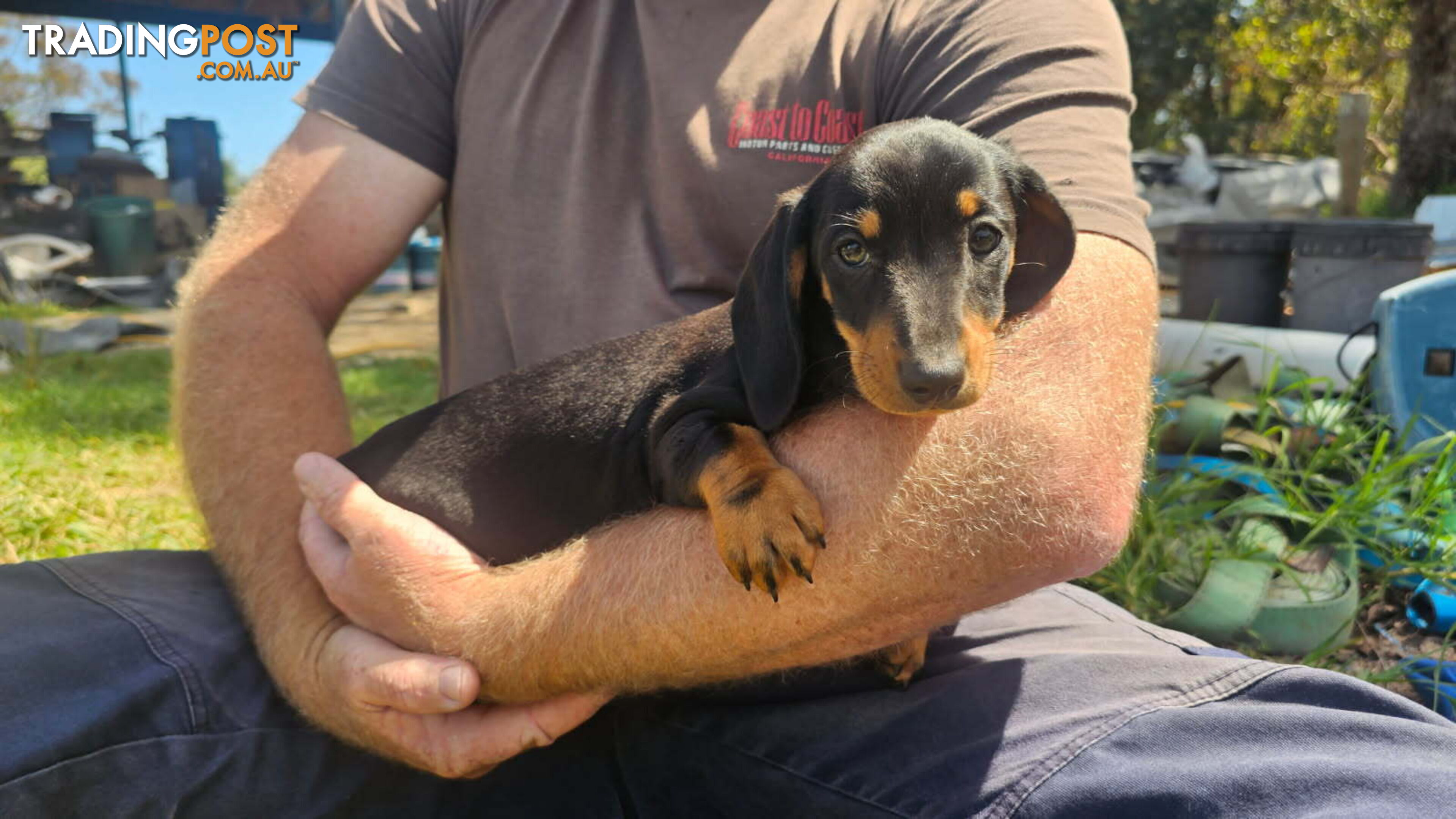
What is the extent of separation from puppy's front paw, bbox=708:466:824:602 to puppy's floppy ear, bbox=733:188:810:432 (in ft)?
0.56

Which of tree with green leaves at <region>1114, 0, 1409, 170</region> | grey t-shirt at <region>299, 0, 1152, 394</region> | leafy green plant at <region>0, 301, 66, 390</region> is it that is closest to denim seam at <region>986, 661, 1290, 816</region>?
grey t-shirt at <region>299, 0, 1152, 394</region>

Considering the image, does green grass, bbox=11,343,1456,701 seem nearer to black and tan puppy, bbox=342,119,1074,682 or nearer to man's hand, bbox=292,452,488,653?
man's hand, bbox=292,452,488,653

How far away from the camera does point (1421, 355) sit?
306 centimetres

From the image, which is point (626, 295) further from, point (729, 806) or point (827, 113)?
point (729, 806)

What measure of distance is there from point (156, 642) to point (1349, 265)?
15.6ft

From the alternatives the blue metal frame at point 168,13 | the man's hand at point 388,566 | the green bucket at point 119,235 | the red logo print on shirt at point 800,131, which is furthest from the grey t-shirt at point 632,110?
the green bucket at point 119,235

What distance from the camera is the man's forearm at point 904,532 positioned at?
5.19 feet

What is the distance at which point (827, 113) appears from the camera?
2.12 meters

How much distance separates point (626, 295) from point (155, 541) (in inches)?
77.2

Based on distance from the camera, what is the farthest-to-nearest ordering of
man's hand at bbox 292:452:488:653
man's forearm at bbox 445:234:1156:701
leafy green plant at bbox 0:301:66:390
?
leafy green plant at bbox 0:301:66:390 → man's hand at bbox 292:452:488:653 → man's forearm at bbox 445:234:1156:701

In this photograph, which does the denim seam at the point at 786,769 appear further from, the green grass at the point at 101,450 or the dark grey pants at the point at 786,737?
the green grass at the point at 101,450

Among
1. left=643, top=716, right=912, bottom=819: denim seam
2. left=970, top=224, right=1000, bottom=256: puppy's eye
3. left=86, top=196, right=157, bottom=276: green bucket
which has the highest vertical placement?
left=970, top=224, right=1000, bottom=256: puppy's eye

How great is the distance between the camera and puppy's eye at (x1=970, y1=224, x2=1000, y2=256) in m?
1.62

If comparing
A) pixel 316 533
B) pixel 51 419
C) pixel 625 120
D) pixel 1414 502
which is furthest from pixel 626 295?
pixel 51 419
